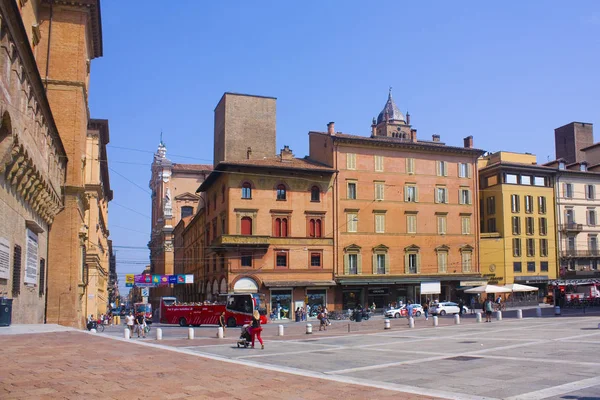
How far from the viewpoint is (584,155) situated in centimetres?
8106

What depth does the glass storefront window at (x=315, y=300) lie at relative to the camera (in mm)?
56000

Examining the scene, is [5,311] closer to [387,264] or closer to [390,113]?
[387,264]

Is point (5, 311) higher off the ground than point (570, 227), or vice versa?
point (570, 227)

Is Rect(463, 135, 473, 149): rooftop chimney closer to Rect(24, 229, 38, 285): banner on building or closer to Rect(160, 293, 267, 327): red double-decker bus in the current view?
Rect(160, 293, 267, 327): red double-decker bus

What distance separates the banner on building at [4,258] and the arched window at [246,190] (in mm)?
33050

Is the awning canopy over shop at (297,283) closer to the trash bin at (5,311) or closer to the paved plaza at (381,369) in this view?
the paved plaza at (381,369)

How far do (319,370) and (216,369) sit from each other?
304 centimetres

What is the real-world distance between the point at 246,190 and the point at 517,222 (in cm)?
3122

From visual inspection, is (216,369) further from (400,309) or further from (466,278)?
(466,278)

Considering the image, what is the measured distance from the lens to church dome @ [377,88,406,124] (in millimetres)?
139375

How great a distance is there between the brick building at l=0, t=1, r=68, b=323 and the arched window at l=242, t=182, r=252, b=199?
2334cm

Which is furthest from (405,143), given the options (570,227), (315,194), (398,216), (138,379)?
(138,379)

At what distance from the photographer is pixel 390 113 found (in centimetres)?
14012

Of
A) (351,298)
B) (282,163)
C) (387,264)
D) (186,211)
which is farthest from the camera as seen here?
(186,211)
